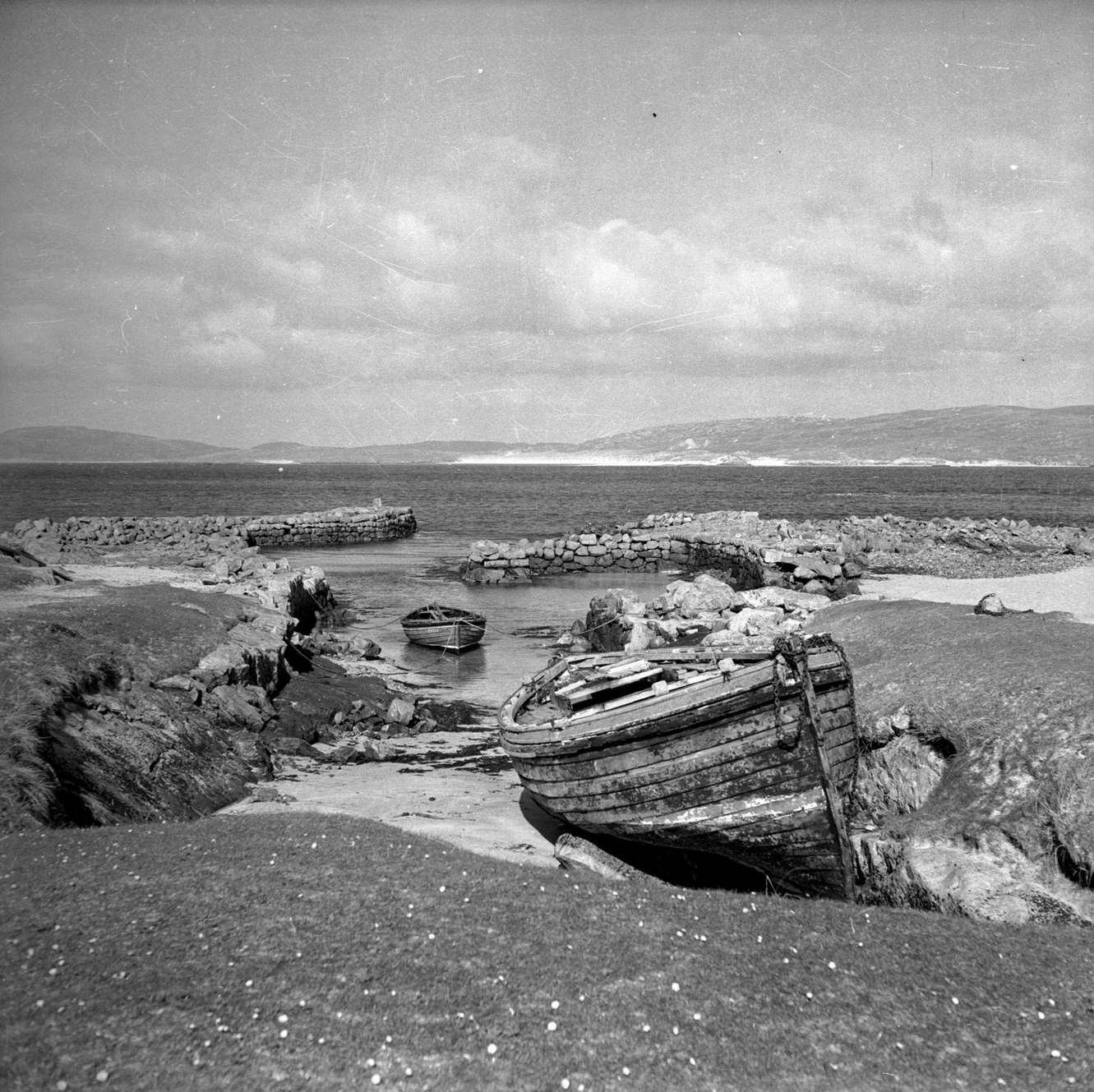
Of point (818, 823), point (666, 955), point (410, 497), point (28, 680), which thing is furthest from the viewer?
point (410, 497)

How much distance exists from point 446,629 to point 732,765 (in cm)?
1890

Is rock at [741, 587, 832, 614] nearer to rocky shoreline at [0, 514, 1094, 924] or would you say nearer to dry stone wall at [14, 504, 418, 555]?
rocky shoreline at [0, 514, 1094, 924]

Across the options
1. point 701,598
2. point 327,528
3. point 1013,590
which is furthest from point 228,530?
point 1013,590

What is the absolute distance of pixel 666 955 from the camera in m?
8.21

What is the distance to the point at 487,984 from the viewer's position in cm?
758

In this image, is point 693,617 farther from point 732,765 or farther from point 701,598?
point 732,765

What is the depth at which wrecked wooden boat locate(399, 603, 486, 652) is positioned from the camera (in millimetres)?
29516

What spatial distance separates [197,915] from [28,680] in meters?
9.25

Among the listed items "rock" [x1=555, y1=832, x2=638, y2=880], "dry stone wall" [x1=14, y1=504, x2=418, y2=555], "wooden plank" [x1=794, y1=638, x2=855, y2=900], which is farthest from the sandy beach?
"dry stone wall" [x1=14, y1=504, x2=418, y2=555]

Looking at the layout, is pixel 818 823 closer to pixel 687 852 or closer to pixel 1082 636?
pixel 687 852

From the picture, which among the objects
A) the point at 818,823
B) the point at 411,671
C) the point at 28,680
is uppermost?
the point at 28,680

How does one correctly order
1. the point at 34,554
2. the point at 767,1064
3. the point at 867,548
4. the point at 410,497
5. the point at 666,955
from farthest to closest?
the point at 410,497 < the point at 867,548 < the point at 34,554 < the point at 666,955 < the point at 767,1064

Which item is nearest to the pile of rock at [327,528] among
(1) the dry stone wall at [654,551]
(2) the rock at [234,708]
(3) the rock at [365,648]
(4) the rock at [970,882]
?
(1) the dry stone wall at [654,551]


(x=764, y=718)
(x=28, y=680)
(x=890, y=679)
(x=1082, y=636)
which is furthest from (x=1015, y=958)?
(x=28, y=680)
